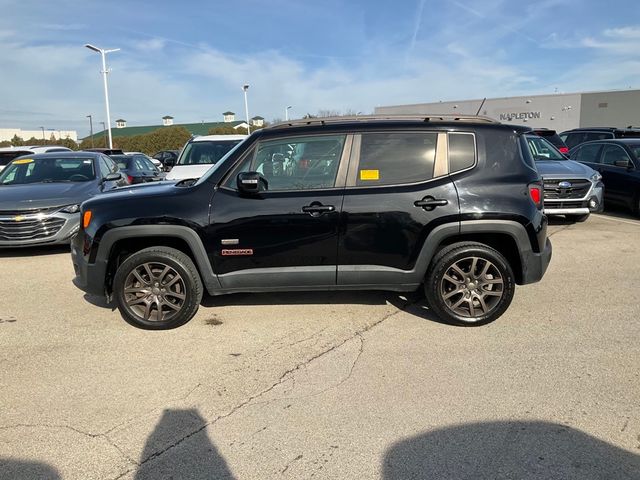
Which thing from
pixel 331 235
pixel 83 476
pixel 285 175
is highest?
pixel 285 175

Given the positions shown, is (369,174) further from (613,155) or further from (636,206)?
(613,155)

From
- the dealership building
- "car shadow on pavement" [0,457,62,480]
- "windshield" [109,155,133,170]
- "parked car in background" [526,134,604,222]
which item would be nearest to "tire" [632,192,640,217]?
"parked car in background" [526,134,604,222]

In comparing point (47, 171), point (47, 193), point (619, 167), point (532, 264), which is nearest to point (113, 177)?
point (47, 171)

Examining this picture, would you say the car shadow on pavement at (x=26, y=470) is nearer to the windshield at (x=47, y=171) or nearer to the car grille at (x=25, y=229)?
the car grille at (x=25, y=229)

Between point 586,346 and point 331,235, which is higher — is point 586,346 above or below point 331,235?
below

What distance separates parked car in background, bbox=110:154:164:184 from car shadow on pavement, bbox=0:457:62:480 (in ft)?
32.1

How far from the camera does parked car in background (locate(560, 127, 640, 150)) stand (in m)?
13.9

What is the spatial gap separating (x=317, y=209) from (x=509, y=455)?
93.7 inches

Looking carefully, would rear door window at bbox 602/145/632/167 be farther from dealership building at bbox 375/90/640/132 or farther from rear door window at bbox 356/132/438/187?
dealership building at bbox 375/90/640/132

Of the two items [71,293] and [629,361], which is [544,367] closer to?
[629,361]

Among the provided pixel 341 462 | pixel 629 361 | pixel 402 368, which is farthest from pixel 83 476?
pixel 629 361

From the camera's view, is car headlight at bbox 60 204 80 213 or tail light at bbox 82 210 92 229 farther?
car headlight at bbox 60 204 80 213

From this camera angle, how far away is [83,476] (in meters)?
2.52

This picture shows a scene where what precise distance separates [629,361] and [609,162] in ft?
28.1
